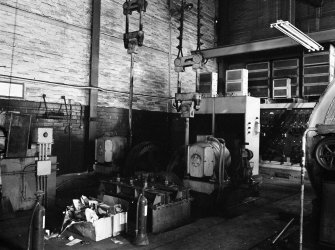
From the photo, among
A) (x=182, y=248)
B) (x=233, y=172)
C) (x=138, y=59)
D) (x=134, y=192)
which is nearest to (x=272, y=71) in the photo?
(x=138, y=59)

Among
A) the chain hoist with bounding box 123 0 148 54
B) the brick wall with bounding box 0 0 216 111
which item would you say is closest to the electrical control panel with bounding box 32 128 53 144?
the brick wall with bounding box 0 0 216 111

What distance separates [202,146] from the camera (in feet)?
18.4

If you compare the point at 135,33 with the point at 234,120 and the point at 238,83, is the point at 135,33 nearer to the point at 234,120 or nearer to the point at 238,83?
the point at 234,120

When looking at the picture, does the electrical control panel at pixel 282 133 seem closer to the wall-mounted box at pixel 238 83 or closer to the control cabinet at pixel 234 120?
the control cabinet at pixel 234 120

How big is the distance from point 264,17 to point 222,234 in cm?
937

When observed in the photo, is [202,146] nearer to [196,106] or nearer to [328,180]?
[196,106]

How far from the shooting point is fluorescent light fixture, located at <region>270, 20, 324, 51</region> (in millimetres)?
6598

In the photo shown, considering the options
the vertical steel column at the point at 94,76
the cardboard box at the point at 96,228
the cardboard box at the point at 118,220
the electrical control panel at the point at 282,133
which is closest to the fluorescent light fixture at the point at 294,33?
the electrical control panel at the point at 282,133

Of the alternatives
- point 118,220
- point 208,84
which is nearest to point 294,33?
point 208,84

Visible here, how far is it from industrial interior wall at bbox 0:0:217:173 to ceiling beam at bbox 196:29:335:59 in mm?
1460

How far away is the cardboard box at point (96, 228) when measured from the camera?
156 inches

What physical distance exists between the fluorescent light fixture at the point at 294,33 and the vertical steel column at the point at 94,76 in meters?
4.24

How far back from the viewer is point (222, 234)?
4.26 meters

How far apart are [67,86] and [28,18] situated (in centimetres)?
164
